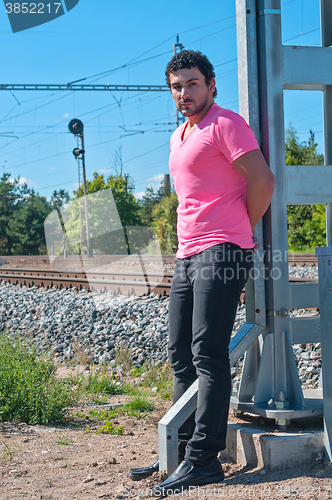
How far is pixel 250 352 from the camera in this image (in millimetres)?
2832

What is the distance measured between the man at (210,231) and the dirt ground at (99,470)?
0.14m

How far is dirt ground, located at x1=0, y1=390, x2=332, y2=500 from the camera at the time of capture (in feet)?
7.25

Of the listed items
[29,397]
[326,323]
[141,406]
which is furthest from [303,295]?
[29,397]

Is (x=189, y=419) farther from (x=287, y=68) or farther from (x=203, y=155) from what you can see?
(x=287, y=68)

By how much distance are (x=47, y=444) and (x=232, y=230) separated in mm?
1942

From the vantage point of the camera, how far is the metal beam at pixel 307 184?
2719 millimetres

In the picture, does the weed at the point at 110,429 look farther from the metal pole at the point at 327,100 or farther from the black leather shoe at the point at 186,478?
the metal pole at the point at 327,100

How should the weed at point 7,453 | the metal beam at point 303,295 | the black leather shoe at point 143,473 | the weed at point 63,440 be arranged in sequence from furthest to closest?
the weed at point 63,440 → the weed at point 7,453 → the metal beam at point 303,295 → the black leather shoe at point 143,473

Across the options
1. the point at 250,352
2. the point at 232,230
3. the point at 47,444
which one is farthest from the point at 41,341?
the point at 232,230

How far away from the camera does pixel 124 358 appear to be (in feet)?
18.5

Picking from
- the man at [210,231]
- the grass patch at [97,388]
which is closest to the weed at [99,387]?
the grass patch at [97,388]

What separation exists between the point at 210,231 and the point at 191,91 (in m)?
0.71

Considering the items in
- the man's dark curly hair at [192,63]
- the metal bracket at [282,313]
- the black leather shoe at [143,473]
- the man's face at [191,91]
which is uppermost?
the man's dark curly hair at [192,63]

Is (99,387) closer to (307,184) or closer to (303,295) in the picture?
(303,295)
